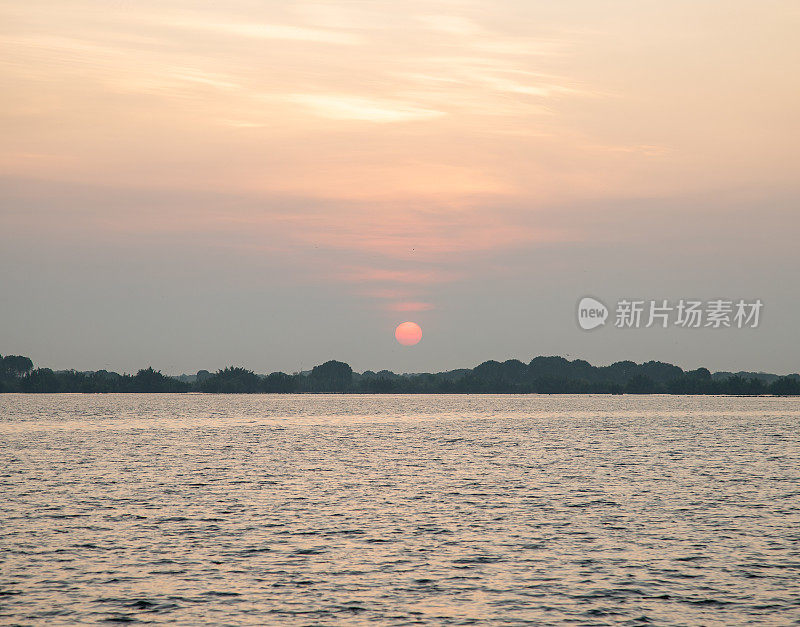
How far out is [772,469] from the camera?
284 feet

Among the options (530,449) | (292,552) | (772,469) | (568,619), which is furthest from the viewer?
(530,449)

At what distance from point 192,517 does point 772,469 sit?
57898mm

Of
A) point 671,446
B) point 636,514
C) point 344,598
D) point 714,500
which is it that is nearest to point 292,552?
point 344,598

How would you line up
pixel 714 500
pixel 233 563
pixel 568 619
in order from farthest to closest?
pixel 714 500
pixel 233 563
pixel 568 619

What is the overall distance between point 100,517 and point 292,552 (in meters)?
16.4

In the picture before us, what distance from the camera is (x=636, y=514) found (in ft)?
184

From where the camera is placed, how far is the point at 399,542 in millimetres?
45469

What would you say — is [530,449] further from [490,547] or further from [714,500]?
[490,547]

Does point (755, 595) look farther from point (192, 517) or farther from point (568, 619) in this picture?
point (192, 517)

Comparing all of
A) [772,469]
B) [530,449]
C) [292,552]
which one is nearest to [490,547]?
[292,552]

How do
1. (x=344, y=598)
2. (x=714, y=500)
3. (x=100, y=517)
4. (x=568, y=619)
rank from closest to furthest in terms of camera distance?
(x=568, y=619) < (x=344, y=598) < (x=100, y=517) < (x=714, y=500)

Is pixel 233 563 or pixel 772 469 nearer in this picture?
pixel 233 563

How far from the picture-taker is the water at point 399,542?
3256 centimetres

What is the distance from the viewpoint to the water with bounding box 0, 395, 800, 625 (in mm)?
32562
